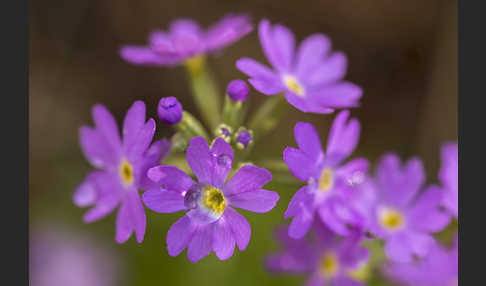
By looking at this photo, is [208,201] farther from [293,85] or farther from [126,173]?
[293,85]

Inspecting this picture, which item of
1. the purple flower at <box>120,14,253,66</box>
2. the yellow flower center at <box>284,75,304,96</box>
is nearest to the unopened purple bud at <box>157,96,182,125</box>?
the purple flower at <box>120,14,253,66</box>

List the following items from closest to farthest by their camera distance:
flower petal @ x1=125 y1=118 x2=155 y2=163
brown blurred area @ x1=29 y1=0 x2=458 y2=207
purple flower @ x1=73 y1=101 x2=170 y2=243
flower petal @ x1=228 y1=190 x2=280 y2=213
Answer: flower petal @ x1=228 y1=190 x2=280 y2=213 → flower petal @ x1=125 y1=118 x2=155 y2=163 → purple flower @ x1=73 y1=101 x2=170 y2=243 → brown blurred area @ x1=29 y1=0 x2=458 y2=207

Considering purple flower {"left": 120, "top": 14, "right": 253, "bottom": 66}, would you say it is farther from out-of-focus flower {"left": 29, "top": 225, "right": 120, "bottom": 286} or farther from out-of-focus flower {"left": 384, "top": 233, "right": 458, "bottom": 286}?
out-of-focus flower {"left": 29, "top": 225, "right": 120, "bottom": 286}

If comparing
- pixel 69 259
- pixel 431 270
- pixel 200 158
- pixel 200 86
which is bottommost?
pixel 69 259

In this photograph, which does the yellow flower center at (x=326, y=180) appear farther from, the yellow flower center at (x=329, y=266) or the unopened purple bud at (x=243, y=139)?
the yellow flower center at (x=329, y=266)

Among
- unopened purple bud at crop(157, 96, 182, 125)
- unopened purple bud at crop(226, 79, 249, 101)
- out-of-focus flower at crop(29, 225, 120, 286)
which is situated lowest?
out-of-focus flower at crop(29, 225, 120, 286)

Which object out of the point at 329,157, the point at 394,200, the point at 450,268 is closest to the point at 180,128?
the point at 329,157

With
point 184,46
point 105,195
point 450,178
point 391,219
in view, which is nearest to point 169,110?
point 105,195

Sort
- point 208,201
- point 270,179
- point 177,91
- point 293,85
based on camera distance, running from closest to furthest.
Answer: point 270,179 < point 208,201 < point 293,85 < point 177,91
